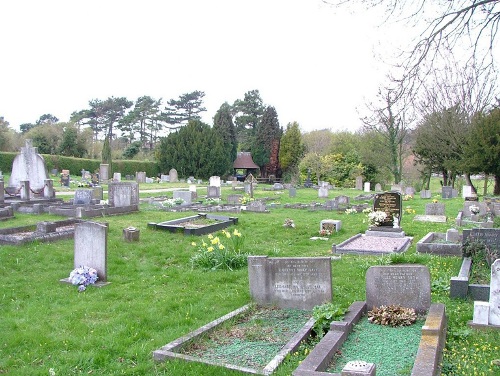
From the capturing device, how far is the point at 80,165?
49219 mm

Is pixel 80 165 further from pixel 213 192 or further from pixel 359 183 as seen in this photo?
pixel 359 183

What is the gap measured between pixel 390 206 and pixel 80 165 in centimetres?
3983

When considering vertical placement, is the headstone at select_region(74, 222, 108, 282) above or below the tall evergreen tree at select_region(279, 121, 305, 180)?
below

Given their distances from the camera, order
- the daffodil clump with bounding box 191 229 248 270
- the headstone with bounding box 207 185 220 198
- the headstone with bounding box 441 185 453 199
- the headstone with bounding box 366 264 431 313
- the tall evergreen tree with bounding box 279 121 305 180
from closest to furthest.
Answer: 1. the headstone with bounding box 366 264 431 313
2. the daffodil clump with bounding box 191 229 248 270
3. the headstone with bounding box 207 185 220 198
4. the headstone with bounding box 441 185 453 199
5. the tall evergreen tree with bounding box 279 121 305 180

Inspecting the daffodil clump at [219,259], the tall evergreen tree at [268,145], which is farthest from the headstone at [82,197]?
the tall evergreen tree at [268,145]

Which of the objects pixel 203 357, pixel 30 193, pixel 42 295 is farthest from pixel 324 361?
pixel 30 193

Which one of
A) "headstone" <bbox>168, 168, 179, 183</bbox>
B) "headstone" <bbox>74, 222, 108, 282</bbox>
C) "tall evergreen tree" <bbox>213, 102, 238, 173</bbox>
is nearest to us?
"headstone" <bbox>74, 222, 108, 282</bbox>

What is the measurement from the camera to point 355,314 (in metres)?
6.61

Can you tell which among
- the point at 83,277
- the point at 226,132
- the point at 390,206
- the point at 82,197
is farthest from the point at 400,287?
the point at 226,132

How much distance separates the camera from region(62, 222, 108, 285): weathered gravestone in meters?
9.16

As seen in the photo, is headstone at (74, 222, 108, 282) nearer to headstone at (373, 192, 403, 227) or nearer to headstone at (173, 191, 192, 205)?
headstone at (373, 192, 403, 227)

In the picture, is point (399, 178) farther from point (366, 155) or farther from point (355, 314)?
point (355, 314)

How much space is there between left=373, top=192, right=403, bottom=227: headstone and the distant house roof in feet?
152

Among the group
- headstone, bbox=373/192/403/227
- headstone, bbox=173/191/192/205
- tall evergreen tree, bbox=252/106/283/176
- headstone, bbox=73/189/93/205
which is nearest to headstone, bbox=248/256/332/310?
headstone, bbox=373/192/403/227
